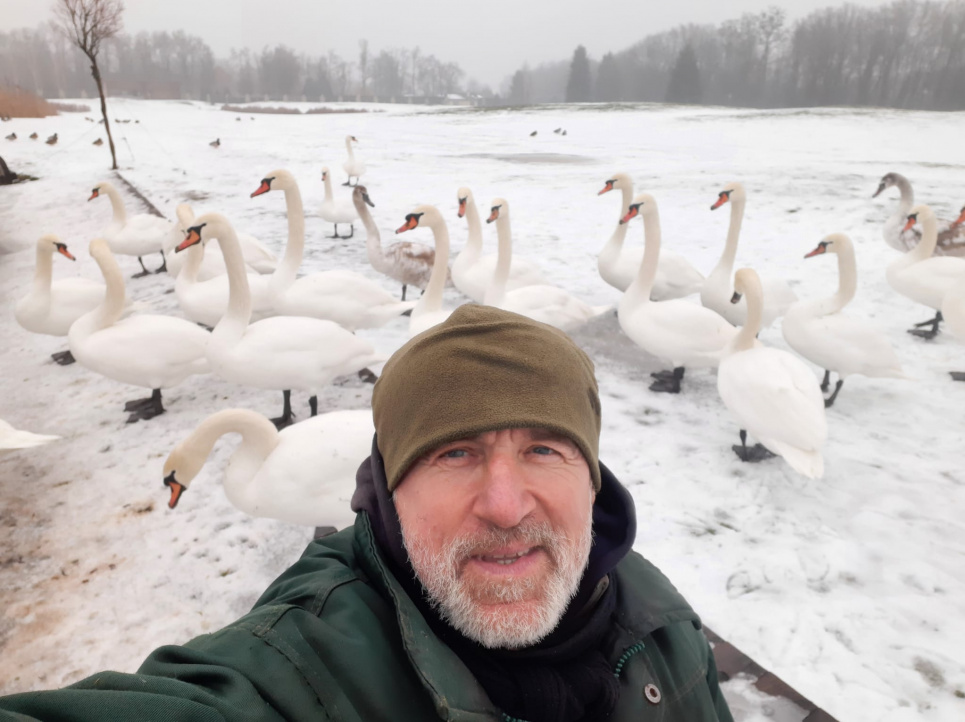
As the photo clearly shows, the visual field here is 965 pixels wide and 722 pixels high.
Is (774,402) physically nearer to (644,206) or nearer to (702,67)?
(644,206)

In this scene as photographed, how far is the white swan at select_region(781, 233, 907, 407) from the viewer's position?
4004mm

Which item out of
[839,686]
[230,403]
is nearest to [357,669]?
[839,686]

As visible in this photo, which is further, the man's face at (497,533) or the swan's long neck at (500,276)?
the swan's long neck at (500,276)

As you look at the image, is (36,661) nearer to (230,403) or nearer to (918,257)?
(230,403)

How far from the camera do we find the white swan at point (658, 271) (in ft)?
18.4

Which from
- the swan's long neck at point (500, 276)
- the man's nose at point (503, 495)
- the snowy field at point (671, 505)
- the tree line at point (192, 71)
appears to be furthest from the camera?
the tree line at point (192, 71)

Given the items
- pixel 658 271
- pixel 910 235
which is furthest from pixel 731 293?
pixel 910 235

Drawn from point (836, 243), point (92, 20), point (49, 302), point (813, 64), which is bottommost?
point (49, 302)

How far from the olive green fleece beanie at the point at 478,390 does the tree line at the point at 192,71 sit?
98.2ft

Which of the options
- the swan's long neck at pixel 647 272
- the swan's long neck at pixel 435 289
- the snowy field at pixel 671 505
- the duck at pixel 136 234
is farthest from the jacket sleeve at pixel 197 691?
the duck at pixel 136 234

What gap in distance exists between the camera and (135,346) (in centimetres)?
378

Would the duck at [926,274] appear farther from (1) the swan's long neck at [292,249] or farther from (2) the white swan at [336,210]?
(2) the white swan at [336,210]

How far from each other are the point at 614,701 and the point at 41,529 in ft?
10.7

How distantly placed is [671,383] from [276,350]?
10.1ft
